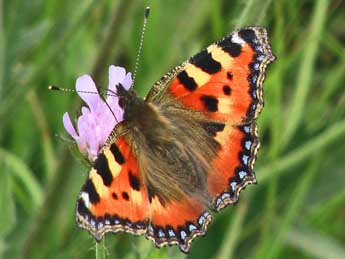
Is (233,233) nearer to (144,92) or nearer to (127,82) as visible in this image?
(144,92)

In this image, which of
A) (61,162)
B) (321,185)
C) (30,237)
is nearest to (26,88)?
(61,162)

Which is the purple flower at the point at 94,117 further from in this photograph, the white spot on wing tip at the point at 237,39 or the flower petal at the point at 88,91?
the white spot on wing tip at the point at 237,39

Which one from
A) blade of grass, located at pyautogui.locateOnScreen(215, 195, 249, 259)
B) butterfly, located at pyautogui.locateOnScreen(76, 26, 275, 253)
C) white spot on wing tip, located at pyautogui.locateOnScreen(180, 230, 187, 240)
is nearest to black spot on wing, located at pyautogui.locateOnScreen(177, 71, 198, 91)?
butterfly, located at pyautogui.locateOnScreen(76, 26, 275, 253)

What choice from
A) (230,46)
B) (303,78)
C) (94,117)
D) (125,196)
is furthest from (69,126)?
(303,78)

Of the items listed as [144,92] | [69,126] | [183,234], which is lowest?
[183,234]

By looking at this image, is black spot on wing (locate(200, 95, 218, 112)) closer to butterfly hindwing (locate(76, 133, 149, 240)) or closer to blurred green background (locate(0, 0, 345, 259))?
butterfly hindwing (locate(76, 133, 149, 240))

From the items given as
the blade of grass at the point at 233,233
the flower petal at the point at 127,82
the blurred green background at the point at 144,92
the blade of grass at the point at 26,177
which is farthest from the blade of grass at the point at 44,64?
the blade of grass at the point at 233,233
